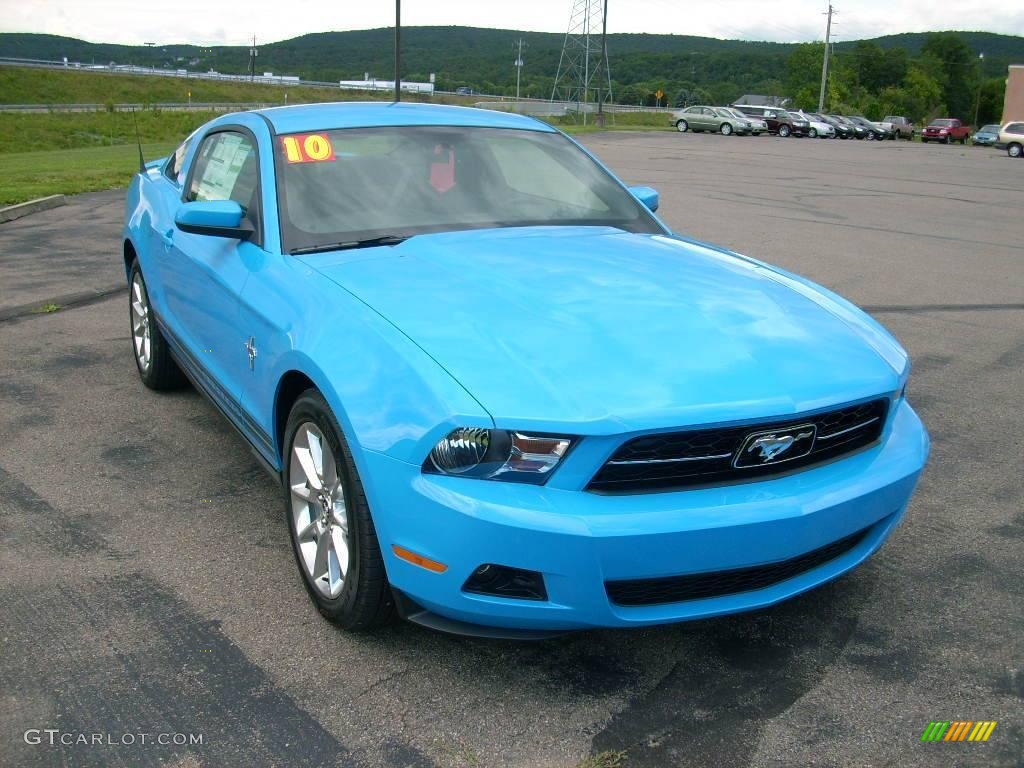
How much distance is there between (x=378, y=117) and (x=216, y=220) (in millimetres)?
983

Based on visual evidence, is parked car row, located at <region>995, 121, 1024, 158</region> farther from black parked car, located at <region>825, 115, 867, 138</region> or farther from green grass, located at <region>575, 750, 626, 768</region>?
green grass, located at <region>575, 750, 626, 768</region>

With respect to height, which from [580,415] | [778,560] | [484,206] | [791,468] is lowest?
[778,560]

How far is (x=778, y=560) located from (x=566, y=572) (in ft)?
1.91

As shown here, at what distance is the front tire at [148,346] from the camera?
205 inches

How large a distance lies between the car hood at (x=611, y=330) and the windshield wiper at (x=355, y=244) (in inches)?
2.4

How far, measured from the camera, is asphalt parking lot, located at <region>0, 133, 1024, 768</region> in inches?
98.5

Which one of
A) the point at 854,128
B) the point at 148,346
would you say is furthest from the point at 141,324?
the point at 854,128

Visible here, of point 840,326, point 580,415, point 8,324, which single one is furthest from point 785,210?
point 580,415

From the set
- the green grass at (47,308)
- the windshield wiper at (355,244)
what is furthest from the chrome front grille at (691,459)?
the green grass at (47,308)

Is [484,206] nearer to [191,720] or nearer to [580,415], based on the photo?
[580,415]

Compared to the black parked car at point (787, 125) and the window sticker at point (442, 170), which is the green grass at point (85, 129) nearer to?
the black parked car at point (787, 125)

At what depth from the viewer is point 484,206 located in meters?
3.99

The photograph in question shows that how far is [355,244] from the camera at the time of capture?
3586 millimetres

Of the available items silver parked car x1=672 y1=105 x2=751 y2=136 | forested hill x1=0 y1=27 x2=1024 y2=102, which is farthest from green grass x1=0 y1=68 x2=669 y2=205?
forested hill x1=0 y1=27 x2=1024 y2=102
